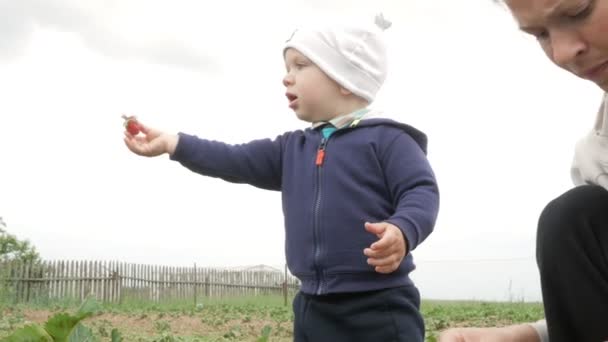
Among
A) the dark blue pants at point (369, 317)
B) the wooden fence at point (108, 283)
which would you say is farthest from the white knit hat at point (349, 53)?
the wooden fence at point (108, 283)

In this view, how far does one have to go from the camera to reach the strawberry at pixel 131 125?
8.80 feet

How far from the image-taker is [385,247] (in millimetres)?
2102

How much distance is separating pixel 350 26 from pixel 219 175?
701 millimetres

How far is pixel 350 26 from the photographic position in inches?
116

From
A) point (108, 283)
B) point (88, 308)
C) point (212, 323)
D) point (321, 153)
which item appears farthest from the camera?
point (108, 283)

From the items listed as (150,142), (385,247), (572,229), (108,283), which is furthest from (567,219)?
(108,283)

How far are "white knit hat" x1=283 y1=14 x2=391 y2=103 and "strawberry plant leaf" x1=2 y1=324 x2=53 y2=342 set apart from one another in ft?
5.24

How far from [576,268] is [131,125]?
1561 mm

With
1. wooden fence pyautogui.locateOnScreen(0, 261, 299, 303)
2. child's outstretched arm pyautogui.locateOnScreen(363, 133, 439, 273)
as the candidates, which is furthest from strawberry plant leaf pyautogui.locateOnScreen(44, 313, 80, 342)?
wooden fence pyautogui.locateOnScreen(0, 261, 299, 303)

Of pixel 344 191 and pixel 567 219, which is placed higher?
pixel 344 191

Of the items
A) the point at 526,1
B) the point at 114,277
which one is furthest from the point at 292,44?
the point at 114,277

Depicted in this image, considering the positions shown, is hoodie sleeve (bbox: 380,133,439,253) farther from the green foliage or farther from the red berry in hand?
the green foliage

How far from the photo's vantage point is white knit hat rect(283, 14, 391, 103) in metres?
2.78

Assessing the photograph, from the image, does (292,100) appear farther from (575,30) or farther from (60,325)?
(60,325)
